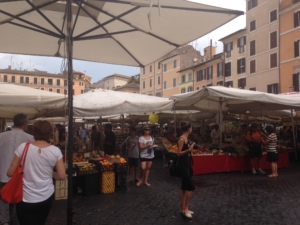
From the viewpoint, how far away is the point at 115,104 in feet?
27.5

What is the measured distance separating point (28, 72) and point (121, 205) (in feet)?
310

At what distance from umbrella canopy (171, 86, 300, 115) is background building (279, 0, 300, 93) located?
20675mm

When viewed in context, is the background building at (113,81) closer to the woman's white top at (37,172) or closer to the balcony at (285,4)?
the balcony at (285,4)

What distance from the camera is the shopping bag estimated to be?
10.0 ft

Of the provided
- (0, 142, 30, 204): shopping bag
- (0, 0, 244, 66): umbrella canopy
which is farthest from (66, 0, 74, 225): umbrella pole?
(0, 142, 30, 204): shopping bag

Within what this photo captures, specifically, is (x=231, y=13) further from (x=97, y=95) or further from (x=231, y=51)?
(x=231, y=51)

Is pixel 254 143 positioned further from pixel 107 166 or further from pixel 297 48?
pixel 297 48

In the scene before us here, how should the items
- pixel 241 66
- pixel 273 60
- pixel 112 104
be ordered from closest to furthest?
pixel 112 104 → pixel 273 60 → pixel 241 66

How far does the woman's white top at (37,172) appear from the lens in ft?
10.2

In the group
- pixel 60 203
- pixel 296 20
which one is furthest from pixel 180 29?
pixel 296 20

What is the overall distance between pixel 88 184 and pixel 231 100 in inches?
284

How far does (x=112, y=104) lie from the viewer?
8.35m

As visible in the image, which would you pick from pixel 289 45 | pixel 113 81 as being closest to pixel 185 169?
pixel 289 45

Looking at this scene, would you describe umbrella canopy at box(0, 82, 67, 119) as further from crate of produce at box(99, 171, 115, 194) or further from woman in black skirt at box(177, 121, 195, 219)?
woman in black skirt at box(177, 121, 195, 219)
